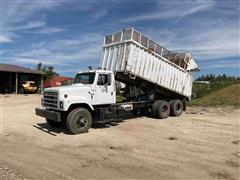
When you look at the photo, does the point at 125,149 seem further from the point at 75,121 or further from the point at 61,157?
the point at 75,121

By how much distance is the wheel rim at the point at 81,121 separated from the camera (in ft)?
39.4

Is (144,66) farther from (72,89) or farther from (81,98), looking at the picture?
(72,89)

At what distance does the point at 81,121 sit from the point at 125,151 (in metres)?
3.57

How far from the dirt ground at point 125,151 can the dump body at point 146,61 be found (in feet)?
8.48

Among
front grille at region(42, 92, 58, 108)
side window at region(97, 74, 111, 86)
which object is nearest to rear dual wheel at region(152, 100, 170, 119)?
side window at region(97, 74, 111, 86)

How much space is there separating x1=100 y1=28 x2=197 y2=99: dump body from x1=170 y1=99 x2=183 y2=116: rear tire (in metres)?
0.56

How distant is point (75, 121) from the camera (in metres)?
11.9

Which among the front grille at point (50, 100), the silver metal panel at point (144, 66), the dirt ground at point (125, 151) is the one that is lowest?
the dirt ground at point (125, 151)

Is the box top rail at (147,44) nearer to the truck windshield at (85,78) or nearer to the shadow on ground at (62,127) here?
the truck windshield at (85,78)

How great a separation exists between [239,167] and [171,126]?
629cm

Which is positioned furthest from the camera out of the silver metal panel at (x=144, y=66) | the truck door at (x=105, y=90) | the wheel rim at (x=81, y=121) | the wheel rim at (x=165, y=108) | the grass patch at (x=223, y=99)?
the grass patch at (x=223, y=99)

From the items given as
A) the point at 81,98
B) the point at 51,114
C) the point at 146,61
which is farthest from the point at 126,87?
the point at 51,114

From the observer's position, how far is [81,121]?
476 inches

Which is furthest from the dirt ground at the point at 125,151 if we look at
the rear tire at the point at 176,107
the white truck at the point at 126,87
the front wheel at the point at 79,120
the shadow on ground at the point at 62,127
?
the rear tire at the point at 176,107
